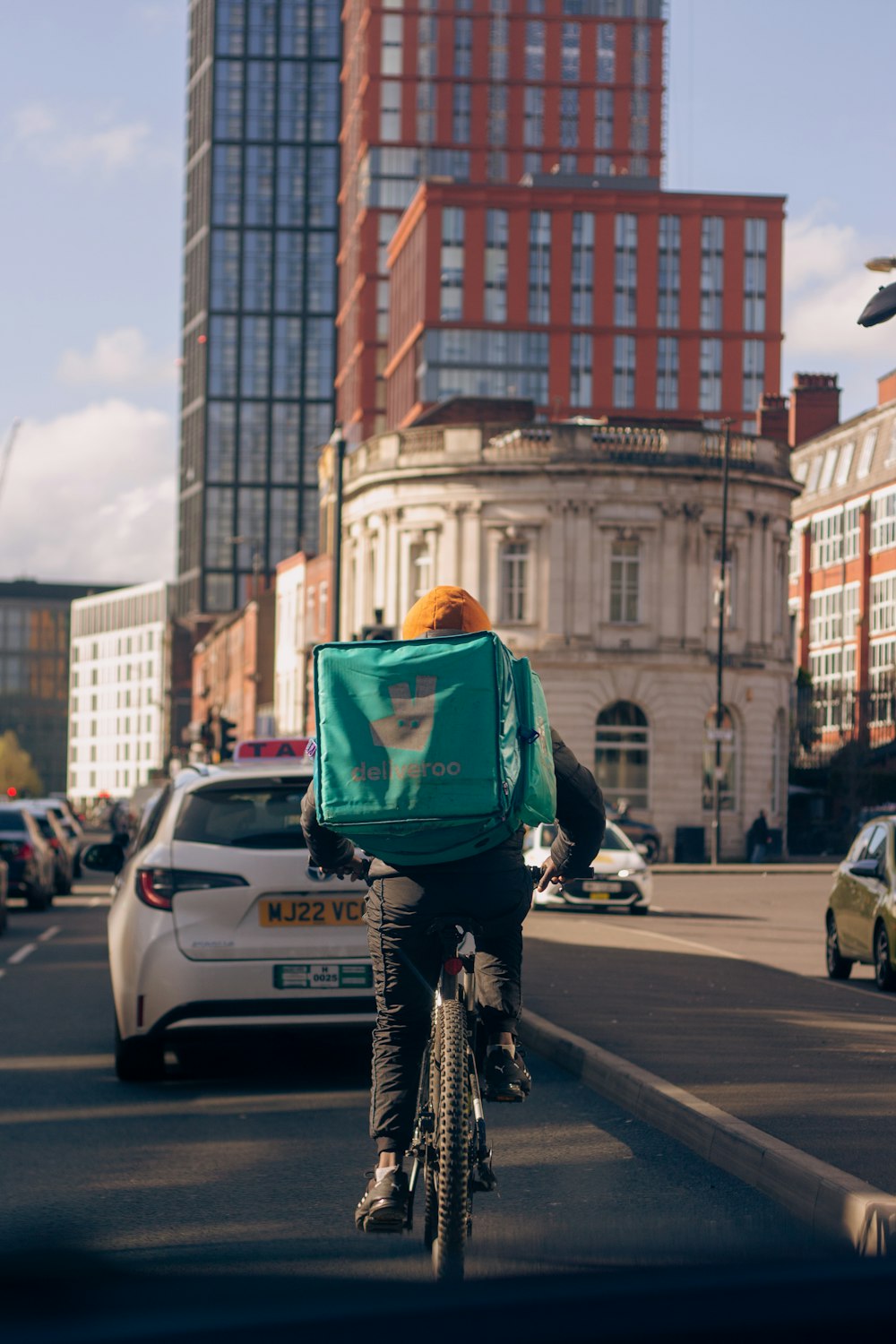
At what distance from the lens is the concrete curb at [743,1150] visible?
5.84 meters

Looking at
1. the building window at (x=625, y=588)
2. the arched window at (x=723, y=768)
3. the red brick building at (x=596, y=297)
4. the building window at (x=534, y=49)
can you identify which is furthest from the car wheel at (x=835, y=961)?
the building window at (x=534, y=49)

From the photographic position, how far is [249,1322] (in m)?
Answer: 1.51

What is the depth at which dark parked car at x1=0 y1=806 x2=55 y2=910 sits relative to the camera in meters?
28.9

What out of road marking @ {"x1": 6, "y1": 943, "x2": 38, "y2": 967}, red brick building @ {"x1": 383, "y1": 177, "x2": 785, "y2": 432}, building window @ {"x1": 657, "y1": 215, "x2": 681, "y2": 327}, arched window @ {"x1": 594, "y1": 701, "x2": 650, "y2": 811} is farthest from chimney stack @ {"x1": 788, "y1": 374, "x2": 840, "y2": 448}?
road marking @ {"x1": 6, "y1": 943, "x2": 38, "y2": 967}

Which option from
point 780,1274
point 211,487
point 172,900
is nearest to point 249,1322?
point 780,1274

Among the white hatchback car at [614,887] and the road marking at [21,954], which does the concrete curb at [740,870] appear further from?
the road marking at [21,954]

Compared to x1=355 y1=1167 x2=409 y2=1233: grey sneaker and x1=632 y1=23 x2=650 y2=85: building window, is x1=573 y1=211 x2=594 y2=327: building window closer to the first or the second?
x1=632 y1=23 x2=650 y2=85: building window

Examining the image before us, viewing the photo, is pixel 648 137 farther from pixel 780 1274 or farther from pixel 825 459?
pixel 780 1274

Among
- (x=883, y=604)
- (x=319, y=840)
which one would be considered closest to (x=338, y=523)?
(x=319, y=840)

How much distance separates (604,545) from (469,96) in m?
69.0

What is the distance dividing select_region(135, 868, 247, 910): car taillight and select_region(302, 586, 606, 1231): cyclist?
12.6 feet

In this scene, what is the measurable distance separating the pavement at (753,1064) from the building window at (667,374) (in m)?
90.3

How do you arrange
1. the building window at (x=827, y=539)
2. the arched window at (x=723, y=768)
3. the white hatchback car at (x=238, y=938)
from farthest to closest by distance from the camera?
the building window at (x=827, y=539) < the arched window at (x=723, y=768) < the white hatchback car at (x=238, y=938)

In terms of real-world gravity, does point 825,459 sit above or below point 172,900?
above
